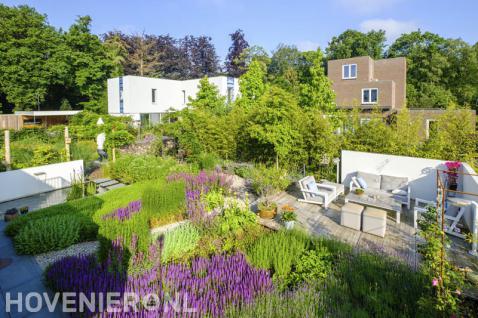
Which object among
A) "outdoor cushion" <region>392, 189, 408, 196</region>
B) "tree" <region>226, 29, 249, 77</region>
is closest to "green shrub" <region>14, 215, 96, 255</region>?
"outdoor cushion" <region>392, 189, 408, 196</region>

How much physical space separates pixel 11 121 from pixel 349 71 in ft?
96.8

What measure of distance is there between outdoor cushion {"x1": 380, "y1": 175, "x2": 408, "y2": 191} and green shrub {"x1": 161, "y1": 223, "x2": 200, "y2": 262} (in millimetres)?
5559

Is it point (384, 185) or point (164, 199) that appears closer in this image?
point (164, 199)

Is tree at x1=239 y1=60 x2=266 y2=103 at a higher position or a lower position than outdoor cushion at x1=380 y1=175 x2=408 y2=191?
higher

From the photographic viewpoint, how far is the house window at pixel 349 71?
83.8 ft

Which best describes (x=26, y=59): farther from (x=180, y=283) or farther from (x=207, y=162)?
(x=180, y=283)

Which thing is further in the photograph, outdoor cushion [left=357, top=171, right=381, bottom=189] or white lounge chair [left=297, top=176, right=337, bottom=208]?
outdoor cushion [left=357, top=171, right=381, bottom=189]

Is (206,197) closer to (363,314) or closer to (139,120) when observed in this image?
(363,314)

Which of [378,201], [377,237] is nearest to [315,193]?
[378,201]

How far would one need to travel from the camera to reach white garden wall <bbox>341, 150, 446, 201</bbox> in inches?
311

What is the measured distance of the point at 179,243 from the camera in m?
4.96

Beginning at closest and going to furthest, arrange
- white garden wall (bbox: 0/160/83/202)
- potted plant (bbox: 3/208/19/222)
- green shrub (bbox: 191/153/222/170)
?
potted plant (bbox: 3/208/19/222), white garden wall (bbox: 0/160/83/202), green shrub (bbox: 191/153/222/170)

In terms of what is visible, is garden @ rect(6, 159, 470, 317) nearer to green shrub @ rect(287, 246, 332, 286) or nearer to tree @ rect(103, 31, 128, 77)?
green shrub @ rect(287, 246, 332, 286)

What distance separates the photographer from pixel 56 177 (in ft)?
33.4
